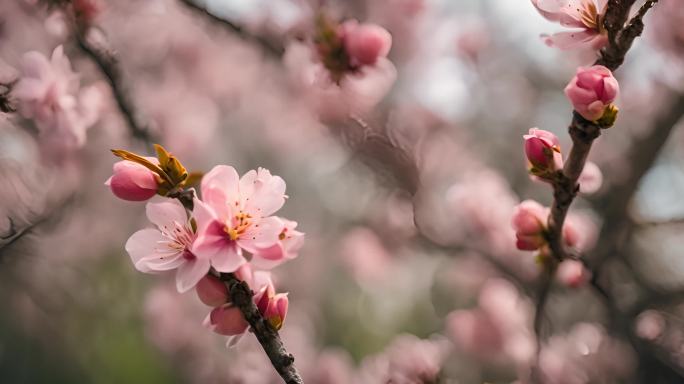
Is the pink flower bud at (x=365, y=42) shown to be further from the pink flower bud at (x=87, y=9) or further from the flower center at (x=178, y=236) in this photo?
the flower center at (x=178, y=236)

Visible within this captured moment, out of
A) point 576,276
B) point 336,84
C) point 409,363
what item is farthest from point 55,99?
point 576,276

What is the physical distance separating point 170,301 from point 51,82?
0.84m

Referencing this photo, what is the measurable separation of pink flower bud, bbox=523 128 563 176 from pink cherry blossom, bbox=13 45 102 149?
704 mm

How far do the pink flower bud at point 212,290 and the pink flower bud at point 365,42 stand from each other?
580 millimetres

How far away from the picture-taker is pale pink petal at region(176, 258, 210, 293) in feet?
1.54

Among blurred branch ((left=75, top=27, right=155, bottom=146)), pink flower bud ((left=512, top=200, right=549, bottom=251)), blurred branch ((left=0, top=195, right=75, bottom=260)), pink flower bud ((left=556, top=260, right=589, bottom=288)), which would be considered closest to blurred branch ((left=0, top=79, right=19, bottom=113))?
blurred branch ((left=75, top=27, right=155, bottom=146))

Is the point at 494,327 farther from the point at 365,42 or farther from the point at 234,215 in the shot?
the point at 234,215

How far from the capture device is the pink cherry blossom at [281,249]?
1.68 feet

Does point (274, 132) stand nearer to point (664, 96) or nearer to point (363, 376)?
point (363, 376)

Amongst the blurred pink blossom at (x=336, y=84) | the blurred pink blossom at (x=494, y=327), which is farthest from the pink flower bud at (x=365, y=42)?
the blurred pink blossom at (x=494, y=327)

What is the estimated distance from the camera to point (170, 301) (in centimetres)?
161

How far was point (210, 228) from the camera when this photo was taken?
0.47m

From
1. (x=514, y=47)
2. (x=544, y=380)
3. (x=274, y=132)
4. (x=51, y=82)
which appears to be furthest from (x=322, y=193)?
(x=51, y=82)

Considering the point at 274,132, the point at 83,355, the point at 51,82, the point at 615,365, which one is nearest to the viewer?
the point at 51,82
